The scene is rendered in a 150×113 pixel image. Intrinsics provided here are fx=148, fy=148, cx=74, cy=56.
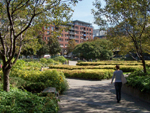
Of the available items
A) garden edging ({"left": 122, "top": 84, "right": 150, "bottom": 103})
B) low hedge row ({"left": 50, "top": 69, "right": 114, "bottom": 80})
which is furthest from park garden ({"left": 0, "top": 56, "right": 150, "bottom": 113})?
garden edging ({"left": 122, "top": 84, "right": 150, "bottom": 103})

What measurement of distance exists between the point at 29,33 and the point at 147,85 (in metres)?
6.49

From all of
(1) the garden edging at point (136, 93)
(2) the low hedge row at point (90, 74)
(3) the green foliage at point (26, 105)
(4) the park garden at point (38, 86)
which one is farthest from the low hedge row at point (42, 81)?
(2) the low hedge row at point (90, 74)

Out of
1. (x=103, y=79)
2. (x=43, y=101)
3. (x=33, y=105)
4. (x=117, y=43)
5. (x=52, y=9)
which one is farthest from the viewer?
(x=103, y=79)

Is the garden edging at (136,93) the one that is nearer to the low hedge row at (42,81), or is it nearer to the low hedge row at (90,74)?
the low hedge row at (42,81)

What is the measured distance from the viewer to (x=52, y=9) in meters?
6.17

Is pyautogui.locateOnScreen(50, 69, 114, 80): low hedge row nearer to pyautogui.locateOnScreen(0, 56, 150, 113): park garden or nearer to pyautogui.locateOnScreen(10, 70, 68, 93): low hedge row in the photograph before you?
pyautogui.locateOnScreen(0, 56, 150, 113): park garden

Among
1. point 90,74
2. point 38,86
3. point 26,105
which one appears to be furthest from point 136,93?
point 90,74

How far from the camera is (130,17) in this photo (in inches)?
369

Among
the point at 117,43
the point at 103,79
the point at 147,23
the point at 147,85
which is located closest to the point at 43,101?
the point at 147,85

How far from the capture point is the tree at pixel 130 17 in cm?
869

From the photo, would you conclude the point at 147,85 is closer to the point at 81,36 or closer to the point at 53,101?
the point at 53,101

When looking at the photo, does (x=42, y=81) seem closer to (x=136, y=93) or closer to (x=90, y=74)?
(x=136, y=93)

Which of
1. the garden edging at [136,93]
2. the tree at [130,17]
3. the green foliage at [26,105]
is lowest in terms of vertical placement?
the garden edging at [136,93]

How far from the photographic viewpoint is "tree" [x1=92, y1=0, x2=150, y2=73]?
342 inches
